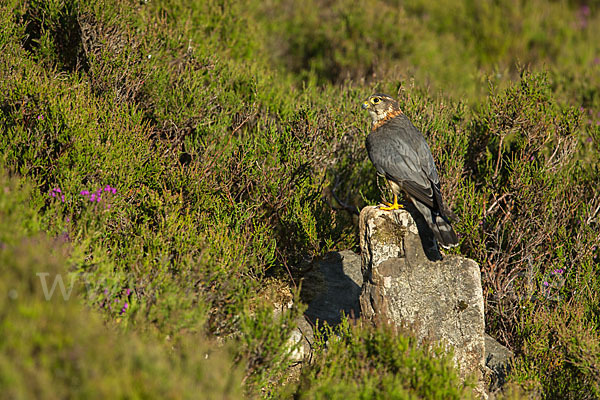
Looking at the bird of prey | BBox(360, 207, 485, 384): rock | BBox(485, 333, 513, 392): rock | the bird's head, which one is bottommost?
BBox(485, 333, 513, 392): rock

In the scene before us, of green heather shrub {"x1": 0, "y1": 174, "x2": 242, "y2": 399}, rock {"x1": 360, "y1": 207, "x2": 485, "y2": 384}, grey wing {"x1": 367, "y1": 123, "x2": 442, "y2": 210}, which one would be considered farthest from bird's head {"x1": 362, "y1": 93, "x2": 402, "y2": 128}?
green heather shrub {"x1": 0, "y1": 174, "x2": 242, "y2": 399}

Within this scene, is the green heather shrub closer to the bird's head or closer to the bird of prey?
the bird of prey

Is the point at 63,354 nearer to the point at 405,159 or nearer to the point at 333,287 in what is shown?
the point at 405,159

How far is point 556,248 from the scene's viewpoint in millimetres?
6570

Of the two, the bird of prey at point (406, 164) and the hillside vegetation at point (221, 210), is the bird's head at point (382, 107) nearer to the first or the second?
the bird of prey at point (406, 164)

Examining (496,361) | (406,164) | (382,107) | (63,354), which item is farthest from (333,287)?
(63,354)

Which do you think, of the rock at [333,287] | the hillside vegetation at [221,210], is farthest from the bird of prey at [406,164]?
Result: the rock at [333,287]

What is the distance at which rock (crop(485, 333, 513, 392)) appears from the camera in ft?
17.8

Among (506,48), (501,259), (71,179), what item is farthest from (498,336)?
(506,48)

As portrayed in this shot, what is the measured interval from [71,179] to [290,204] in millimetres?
2561

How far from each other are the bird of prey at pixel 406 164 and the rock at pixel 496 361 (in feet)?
4.78

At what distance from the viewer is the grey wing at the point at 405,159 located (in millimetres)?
5539

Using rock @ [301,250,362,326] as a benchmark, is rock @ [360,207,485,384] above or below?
above

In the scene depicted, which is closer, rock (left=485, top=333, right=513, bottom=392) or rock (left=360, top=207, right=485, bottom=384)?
rock (left=360, top=207, right=485, bottom=384)
